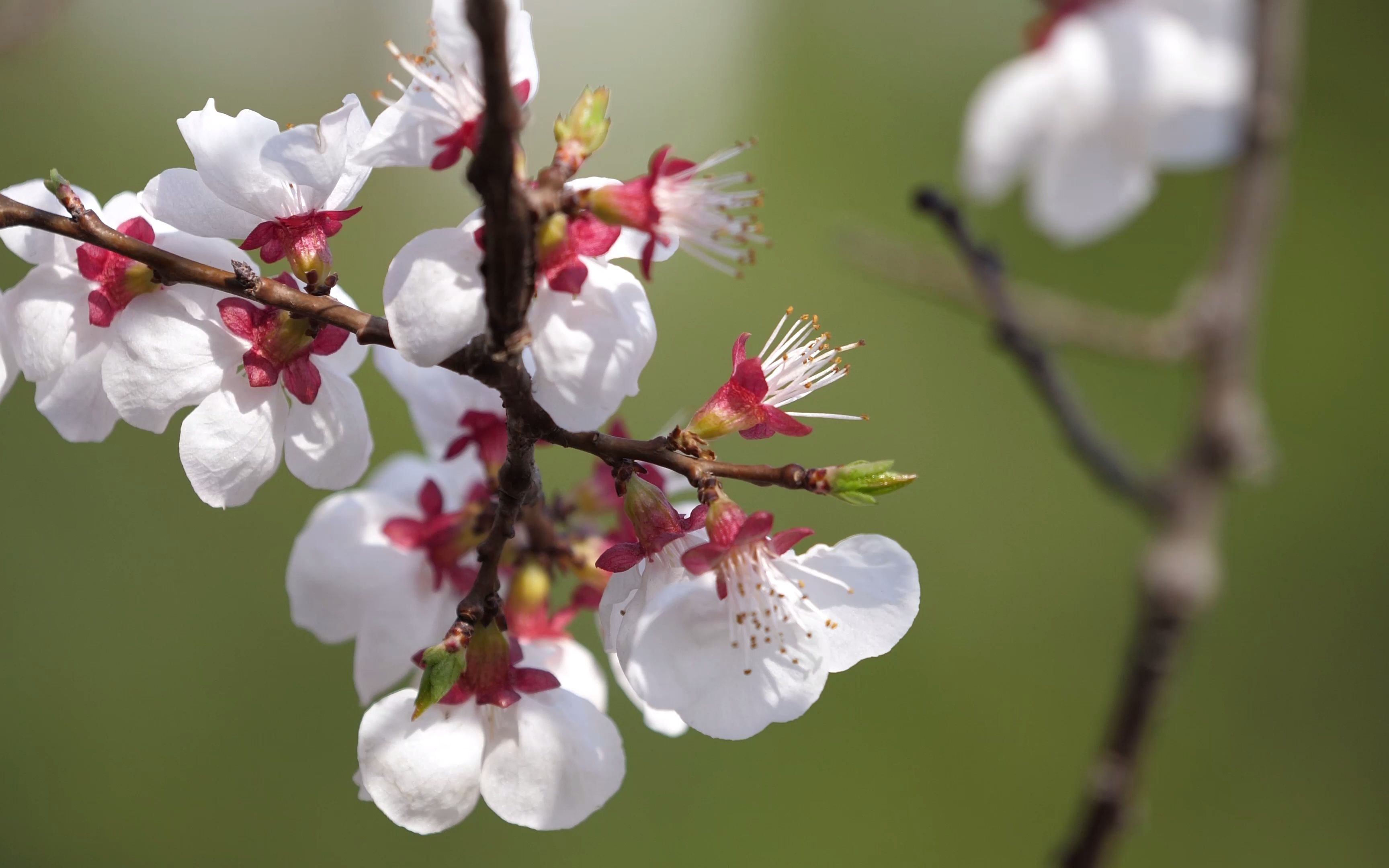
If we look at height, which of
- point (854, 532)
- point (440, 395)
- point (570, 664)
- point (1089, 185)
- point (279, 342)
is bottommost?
point (854, 532)

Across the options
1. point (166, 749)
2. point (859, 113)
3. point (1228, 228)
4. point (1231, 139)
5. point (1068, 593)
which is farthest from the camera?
point (859, 113)

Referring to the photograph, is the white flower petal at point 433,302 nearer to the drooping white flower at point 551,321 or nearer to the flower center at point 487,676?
the drooping white flower at point 551,321

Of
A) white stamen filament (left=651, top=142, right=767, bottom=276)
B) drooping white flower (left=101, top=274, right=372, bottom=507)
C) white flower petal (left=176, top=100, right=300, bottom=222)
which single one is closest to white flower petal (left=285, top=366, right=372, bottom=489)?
drooping white flower (left=101, top=274, right=372, bottom=507)

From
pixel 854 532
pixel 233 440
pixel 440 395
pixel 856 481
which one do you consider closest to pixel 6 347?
pixel 233 440

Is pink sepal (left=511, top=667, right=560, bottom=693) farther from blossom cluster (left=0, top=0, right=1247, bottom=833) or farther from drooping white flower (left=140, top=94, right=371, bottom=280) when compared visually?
drooping white flower (left=140, top=94, right=371, bottom=280)

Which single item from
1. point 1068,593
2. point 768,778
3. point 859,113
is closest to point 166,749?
point 768,778

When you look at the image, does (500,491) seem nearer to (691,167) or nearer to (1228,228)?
(691,167)

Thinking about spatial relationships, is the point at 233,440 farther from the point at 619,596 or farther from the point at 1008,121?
the point at 1008,121
